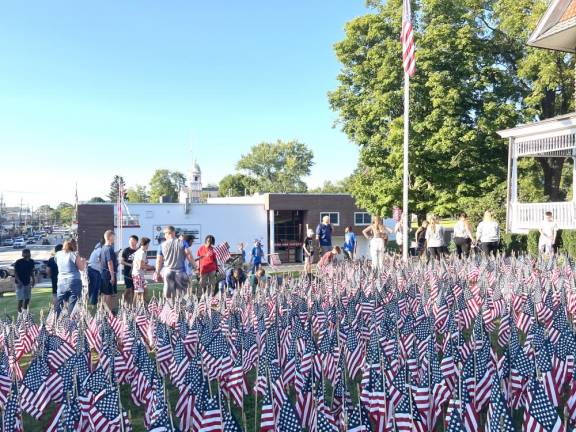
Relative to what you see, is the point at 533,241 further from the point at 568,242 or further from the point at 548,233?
the point at 548,233

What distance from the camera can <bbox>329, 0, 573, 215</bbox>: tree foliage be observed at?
22078 millimetres

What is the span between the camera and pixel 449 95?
21.8 metres

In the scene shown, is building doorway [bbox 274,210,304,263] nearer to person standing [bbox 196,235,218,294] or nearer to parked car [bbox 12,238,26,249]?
person standing [bbox 196,235,218,294]

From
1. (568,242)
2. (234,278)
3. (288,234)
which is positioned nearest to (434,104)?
(568,242)

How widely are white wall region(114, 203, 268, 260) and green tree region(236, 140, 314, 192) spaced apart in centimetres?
4996

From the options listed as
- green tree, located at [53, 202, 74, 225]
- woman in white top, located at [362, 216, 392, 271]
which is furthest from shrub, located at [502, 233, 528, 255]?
green tree, located at [53, 202, 74, 225]

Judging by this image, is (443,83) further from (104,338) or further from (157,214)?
(157,214)

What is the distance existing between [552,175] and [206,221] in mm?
23613

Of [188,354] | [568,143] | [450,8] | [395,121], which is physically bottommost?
[188,354]

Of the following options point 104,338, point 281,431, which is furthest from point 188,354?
→ point 281,431

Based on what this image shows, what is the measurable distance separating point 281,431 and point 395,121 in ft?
69.0

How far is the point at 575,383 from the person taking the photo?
14.1 feet

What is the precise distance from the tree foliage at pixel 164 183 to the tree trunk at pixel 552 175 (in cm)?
8695

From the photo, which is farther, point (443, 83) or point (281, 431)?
point (443, 83)
